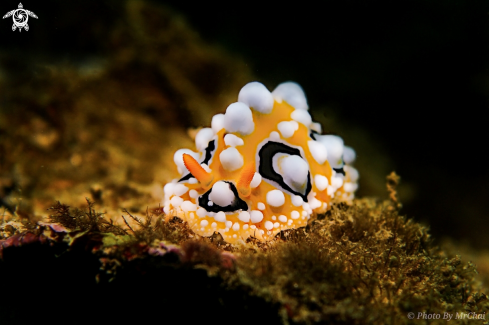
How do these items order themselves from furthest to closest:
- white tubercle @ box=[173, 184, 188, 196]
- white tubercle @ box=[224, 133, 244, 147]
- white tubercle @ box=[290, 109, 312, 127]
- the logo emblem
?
the logo emblem → white tubercle @ box=[290, 109, 312, 127] → white tubercle @ box=[224, 133, 244, 147] → white tubercle @ box=[173, 184, 188, 196]

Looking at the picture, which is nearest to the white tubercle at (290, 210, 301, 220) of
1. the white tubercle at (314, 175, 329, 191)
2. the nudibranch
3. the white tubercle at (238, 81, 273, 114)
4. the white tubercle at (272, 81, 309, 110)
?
the nudibranch

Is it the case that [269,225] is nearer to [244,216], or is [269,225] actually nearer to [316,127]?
[244,216]

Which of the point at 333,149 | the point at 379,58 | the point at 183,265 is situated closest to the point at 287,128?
the point at 333,149

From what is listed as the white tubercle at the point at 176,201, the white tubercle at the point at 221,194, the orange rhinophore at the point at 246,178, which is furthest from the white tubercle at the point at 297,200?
the white tubercle at the point at 176,201

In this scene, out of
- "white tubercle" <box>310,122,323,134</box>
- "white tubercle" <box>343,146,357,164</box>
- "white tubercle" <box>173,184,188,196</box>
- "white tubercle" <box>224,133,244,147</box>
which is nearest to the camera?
"white tubercle" <box>173,184,188,196</box>

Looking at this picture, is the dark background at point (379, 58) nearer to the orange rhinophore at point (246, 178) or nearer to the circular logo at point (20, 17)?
the circular logo at point (20, 17)

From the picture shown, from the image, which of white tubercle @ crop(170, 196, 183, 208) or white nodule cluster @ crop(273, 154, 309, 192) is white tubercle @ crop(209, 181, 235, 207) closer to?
white tubercle @ crop(170, 196, 183, 208)
